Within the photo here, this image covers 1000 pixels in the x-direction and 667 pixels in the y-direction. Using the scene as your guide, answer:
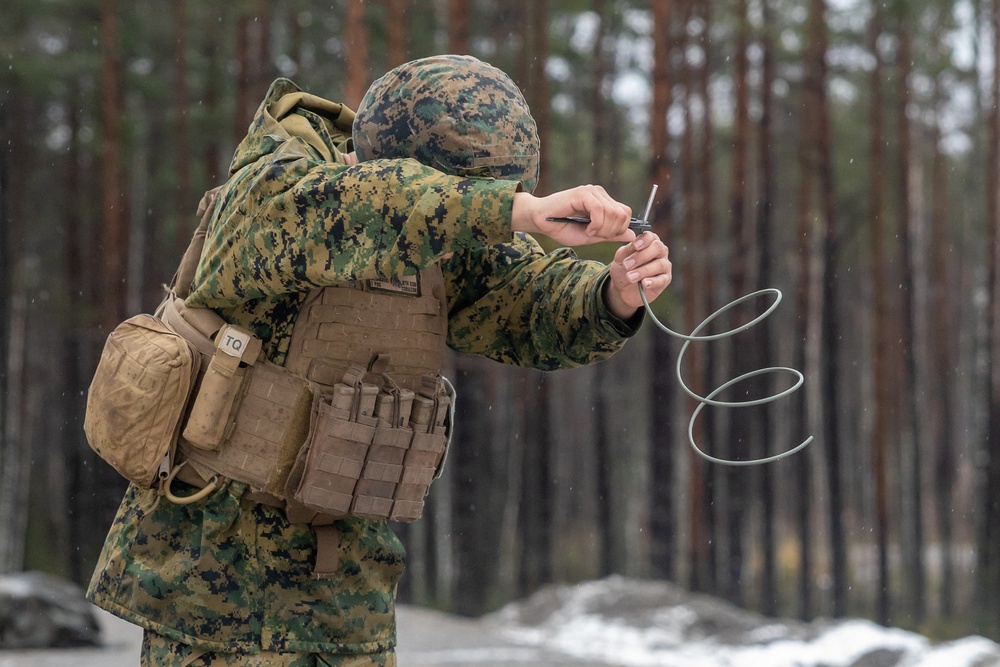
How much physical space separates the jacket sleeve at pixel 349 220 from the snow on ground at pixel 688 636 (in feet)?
22.3

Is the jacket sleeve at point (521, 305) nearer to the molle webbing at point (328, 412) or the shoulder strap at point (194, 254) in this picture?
the molle webbing at point (328, 412)

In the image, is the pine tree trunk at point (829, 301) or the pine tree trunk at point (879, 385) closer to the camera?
the pine tree trunk at point (829, 301)

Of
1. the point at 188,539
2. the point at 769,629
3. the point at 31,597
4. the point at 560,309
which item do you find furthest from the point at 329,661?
the point at 769,629

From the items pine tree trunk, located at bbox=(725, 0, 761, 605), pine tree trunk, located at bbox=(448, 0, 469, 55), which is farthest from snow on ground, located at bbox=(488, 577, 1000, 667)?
pine tree trunk, located at bbox=(448, 0, 469, 55)

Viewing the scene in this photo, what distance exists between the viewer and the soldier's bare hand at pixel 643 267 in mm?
2533

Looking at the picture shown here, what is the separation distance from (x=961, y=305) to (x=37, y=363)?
21233 mm

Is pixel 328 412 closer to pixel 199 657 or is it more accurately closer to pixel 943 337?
pixel 199 657

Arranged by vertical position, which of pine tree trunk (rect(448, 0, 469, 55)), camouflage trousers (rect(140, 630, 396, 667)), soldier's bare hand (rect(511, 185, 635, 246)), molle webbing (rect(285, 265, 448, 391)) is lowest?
camouflage trousers (rect(140, 630, 396, 667))

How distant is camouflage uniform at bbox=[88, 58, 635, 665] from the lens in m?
2.38

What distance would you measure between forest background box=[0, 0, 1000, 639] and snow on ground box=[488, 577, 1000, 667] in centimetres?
277

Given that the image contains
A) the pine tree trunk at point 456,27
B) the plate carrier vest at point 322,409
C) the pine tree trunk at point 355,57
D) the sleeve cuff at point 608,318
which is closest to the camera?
the plate carrier vest at point 322,409

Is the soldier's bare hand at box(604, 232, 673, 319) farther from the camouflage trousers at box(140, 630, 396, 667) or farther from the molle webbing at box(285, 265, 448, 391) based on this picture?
the camouflage trousers at box(140, 630, 396, 667)

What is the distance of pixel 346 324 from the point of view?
269 centimetres

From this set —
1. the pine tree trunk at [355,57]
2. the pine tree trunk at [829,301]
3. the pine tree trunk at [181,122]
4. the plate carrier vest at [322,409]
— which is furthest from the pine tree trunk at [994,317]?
the plate carrier vest at [322,409]
